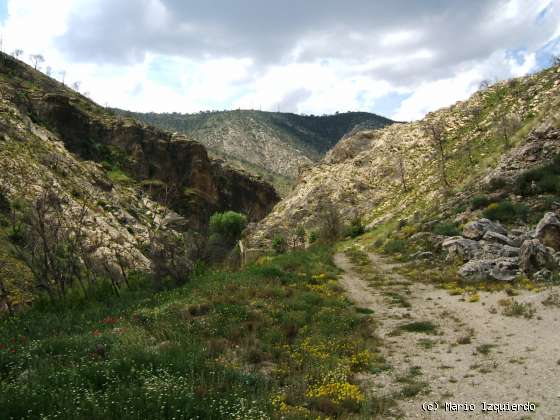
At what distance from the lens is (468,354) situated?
9172mm

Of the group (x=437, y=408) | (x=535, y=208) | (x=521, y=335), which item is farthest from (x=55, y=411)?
(x=535, y=208)

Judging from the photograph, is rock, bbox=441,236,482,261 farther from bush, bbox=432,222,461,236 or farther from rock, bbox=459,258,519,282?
bush, bbox=432,222,461,236

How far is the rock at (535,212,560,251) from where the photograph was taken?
52.8ft

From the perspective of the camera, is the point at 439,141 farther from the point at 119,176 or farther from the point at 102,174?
the point at 119,176

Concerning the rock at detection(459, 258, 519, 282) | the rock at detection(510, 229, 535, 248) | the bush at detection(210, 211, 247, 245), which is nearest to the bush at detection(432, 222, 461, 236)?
the rock at detection(510, 229, 535, 248)

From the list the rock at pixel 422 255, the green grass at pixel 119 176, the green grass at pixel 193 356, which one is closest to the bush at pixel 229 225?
the green grass at pixel 119 176

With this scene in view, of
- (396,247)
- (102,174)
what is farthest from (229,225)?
(396,247)

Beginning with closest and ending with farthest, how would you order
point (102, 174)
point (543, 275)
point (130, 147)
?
point (543, 275) → point (102, 174) → point (130, 147)

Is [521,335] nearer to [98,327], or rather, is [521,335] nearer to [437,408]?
[437,408]

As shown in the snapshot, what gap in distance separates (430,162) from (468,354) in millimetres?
51880

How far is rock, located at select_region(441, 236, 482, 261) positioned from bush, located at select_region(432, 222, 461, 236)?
2507mm

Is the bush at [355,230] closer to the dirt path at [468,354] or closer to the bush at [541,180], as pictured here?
the bush at [541,180]

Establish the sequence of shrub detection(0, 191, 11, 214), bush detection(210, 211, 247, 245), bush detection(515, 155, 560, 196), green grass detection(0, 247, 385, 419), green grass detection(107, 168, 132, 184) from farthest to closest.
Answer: bush detection(210, 211, 247, 245)
green grass detection(107, 168, 132, 184)
shrub detection(0, 191, 11, 214)
bush detection(515, 155, 560, 196)
green grass detection(0, 247, 385, 419)

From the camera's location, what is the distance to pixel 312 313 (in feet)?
42.1
